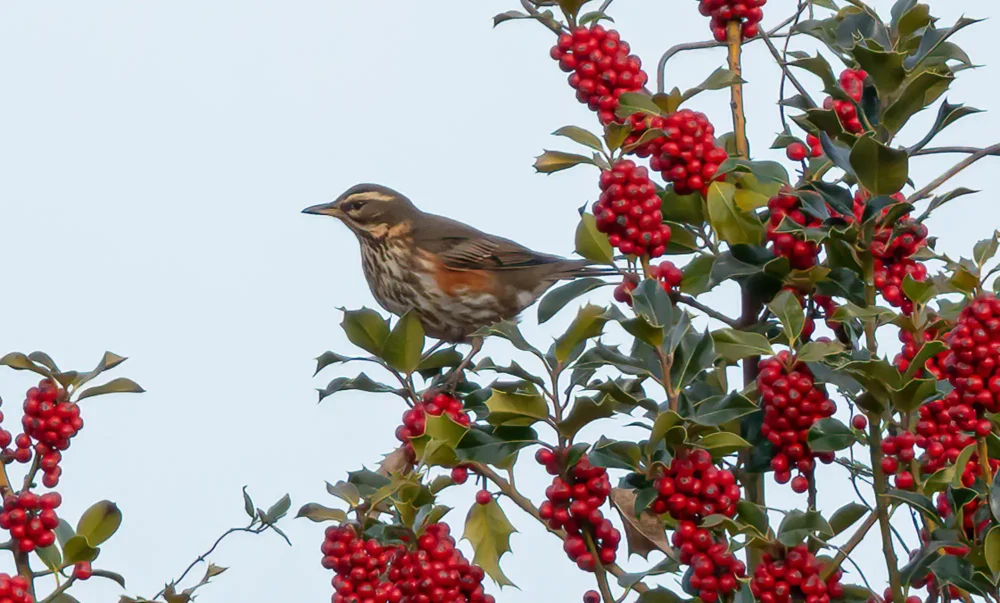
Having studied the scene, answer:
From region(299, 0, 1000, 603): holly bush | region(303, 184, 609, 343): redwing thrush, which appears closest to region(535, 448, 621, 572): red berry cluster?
region(299, 0, 1000, 603): holly bush

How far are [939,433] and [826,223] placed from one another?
38cm

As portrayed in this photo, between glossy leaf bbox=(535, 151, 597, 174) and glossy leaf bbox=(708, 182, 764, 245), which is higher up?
glossy leaf bbox=(535, 151, 597, 174)

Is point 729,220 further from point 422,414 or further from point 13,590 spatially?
point 13,590

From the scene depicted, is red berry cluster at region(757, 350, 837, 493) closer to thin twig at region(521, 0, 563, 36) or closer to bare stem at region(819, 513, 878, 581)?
bare stem at region(819, 513, 878, 581)

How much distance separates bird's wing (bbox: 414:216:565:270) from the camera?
5570 mm

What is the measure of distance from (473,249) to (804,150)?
332 cm

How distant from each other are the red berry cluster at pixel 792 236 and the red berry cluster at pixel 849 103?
0.18m

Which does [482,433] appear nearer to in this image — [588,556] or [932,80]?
[588,556]

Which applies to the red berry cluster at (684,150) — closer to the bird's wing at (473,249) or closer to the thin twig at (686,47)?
the thin twig at (686,47)

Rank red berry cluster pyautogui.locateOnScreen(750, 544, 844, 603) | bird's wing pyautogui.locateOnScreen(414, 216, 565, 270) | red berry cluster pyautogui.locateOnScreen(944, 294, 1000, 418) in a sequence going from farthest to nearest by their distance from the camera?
bird's wing pyautogui.locateOnScreen(414, 216, 565, 270)
red berry cluster pyautogui.locateOnScreen(750, 544, 844, 603)
red berry cluster pyautogui.locateOnScreen(944, 294, 1000, 418)

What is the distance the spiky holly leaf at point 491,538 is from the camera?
2529 mm

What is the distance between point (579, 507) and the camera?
2104 mm

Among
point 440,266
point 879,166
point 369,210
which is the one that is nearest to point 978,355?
point 879,166

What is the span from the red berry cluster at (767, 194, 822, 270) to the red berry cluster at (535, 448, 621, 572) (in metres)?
0.49
